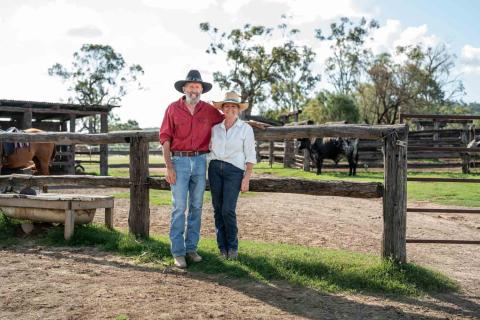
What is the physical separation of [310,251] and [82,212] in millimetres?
3059

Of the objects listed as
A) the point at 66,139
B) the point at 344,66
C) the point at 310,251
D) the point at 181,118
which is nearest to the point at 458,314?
the point at 310,251

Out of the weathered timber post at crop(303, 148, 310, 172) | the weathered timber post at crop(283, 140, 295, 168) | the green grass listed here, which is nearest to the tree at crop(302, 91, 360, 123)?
the weathered timber post at crop(283, 140, 295, 168)

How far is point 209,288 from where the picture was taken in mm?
4832

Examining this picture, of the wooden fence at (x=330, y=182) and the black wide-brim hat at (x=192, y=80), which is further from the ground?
the black wide-brim hat at (x=192, y=80)

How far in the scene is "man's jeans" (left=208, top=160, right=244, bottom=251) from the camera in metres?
5.54

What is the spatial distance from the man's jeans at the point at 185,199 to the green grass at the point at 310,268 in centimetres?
24

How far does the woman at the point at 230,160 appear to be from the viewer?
18.1 ft

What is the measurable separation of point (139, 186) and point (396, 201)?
10.4 feet

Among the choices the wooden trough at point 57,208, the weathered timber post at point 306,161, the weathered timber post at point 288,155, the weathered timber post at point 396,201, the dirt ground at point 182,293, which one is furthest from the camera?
the weathered timber post at point 288,155

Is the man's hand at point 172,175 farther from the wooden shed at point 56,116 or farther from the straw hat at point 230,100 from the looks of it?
the wooden shed at point 56,116

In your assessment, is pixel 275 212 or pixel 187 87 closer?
pixel 187 87

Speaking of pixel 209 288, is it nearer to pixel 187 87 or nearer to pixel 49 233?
pixel 187 87

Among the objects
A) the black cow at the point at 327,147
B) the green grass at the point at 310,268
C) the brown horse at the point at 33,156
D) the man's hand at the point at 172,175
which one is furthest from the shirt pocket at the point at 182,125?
the black cow at the point at 327,147

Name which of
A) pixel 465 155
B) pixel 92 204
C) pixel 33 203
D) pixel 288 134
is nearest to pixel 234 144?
pixel 288 134
